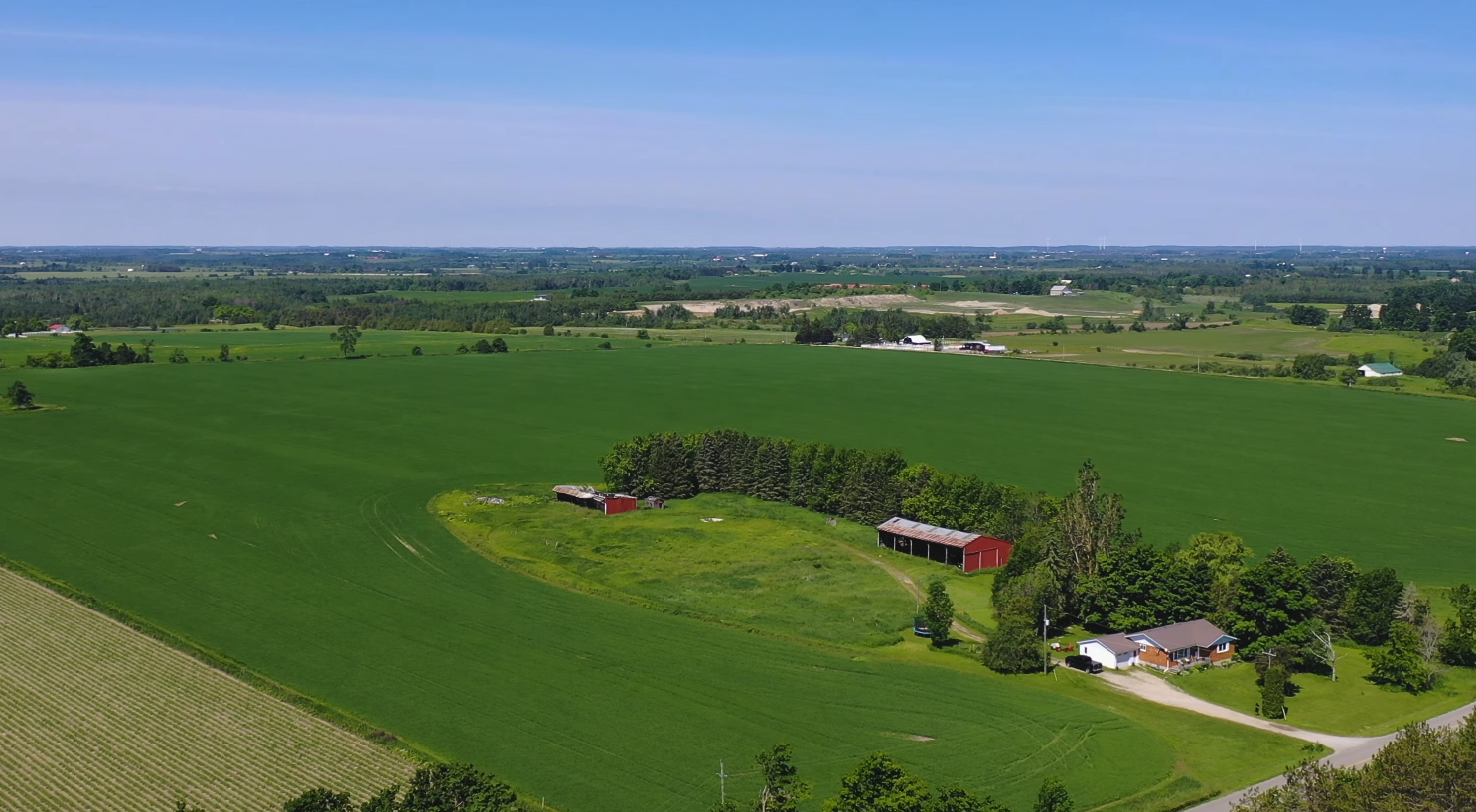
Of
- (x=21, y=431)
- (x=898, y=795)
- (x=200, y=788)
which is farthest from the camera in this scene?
(x=21, y=431)

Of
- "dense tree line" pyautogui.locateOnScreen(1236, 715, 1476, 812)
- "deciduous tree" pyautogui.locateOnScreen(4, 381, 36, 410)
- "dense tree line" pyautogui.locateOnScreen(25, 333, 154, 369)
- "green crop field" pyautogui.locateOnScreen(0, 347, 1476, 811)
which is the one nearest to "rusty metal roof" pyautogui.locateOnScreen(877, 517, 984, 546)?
"green crop field" pyautogui.locateOnScreen(0, 347, 1476, 811)

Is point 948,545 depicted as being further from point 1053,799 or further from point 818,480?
point 1053,799

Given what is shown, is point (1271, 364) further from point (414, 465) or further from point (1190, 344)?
point (414, 465)

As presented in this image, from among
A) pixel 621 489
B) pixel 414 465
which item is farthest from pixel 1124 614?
pixel 414 465

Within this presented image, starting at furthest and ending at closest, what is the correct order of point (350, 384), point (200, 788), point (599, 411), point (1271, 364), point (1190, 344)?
point (1190, 344) < point (1271, 364) < point (350, 384) < point (599, 411) < point (200, 788)

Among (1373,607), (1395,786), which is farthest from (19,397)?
(1395,786)

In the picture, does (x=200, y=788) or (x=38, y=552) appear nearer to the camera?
(x=200, y=788)

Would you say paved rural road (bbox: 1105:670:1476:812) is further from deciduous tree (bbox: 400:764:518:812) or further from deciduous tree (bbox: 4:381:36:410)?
deciduous tree (bbox: 4:381:36:410)
